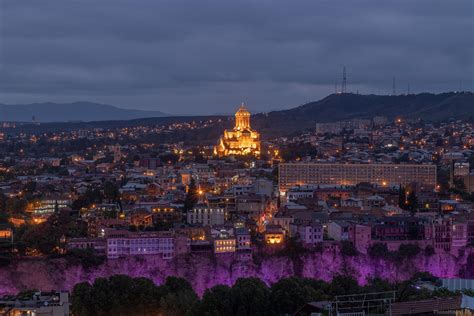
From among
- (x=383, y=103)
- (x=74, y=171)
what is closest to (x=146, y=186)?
(x=74, y=171)

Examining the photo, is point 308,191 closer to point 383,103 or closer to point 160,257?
point 160,257

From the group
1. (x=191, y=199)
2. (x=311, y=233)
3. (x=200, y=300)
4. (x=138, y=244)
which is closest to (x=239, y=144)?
(x=191, y=199)

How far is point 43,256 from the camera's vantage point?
26672mm

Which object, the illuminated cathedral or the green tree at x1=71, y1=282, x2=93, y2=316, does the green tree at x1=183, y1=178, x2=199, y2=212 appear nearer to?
the green tree at x1=71, y1=282, x2=93, y2=316

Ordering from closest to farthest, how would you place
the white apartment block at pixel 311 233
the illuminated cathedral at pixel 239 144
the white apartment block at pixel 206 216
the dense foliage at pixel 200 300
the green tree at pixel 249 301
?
the dense foliage at pixel 200 300
the green tree at pixel 249 301
the white apartment block at pixel 311 233
the white apartment block at pixel 206 216
the illuminated cathedral at pixel 239 144

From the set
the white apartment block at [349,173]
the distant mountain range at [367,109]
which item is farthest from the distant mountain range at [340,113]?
the white apartment block at [349,173]

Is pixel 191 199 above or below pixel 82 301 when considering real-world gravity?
above

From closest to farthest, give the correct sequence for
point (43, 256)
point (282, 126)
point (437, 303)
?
1. point (437, 303)
2. point (43, 256)
3. point (282, 126)

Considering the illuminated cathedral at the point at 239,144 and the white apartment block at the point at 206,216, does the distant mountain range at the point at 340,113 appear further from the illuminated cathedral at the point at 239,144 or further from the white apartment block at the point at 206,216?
the white apartment block at the point at 206,216

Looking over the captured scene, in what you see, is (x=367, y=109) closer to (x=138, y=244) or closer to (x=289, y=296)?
(x=138, y=244)

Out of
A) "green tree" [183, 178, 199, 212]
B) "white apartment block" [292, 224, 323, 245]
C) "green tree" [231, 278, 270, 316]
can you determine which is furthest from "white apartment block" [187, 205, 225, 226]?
"green tree" [231, 278, 270, 316]

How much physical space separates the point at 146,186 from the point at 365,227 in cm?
1281

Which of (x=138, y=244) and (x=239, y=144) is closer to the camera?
(x=138, y=244)

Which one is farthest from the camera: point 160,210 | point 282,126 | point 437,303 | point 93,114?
point 93,114
